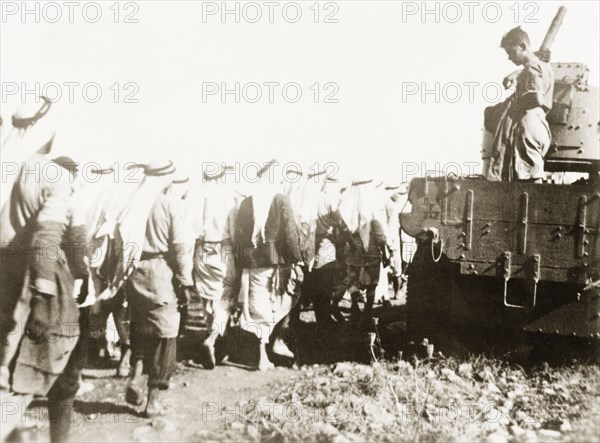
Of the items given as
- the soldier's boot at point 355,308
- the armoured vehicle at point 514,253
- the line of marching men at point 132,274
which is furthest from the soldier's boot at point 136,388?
the soldier's boot at point 355,308

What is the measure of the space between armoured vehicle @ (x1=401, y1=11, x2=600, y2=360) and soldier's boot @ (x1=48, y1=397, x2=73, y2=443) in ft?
10.5

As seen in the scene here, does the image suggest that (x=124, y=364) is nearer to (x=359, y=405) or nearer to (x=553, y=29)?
(x=359, y=405)

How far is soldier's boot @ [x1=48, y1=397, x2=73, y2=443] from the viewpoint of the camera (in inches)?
157

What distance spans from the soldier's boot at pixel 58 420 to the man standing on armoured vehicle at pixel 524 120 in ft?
13.7

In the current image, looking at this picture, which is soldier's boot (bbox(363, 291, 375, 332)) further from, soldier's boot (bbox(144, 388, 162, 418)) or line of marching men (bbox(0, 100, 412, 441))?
soldier's boot (bbox(144, 388, 162, 418))

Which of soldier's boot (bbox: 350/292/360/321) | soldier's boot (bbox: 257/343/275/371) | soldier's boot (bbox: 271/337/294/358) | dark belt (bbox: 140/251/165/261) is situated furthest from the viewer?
soldier's boot (bbox: 350/292/360/321)

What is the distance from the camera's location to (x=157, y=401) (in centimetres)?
470

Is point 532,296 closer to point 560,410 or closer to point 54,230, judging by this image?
point 560,410

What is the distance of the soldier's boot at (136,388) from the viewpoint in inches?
191

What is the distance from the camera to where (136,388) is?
15.9 ft

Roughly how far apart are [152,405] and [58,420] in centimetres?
82

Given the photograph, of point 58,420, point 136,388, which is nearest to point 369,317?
point 136,388

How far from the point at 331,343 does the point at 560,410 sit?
3.12 m

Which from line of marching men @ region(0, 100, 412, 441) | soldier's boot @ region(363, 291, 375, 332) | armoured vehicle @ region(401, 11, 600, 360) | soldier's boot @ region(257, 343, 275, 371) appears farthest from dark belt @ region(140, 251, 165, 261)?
soldier's boot @ region(363, 291, 375, 332)
